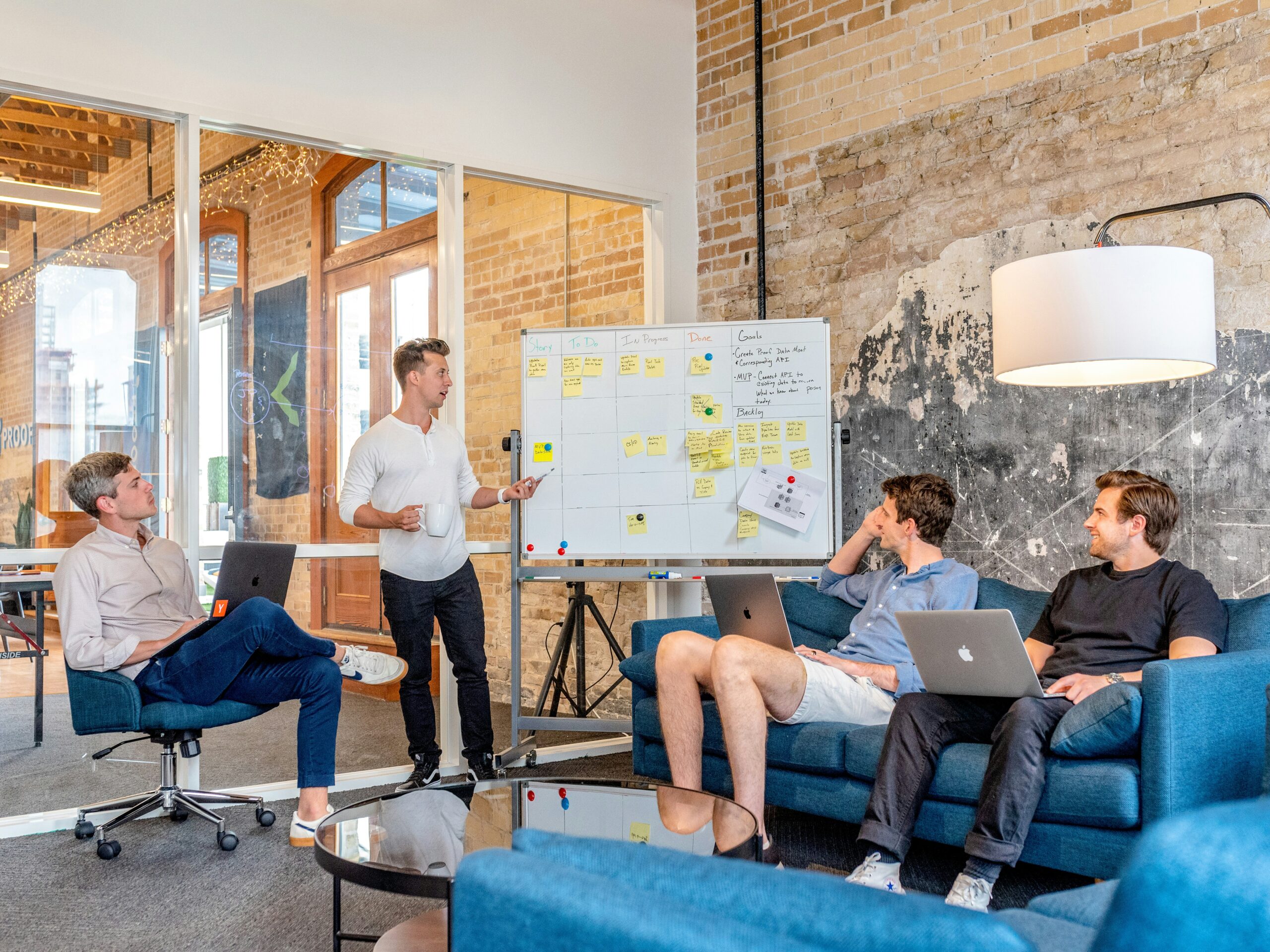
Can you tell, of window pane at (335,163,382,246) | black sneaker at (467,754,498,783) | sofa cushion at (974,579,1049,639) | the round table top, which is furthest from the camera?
window pane at (335,163,382,246)

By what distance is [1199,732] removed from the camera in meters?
2.52

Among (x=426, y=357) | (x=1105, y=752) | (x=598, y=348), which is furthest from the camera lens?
(x=598, y=348)

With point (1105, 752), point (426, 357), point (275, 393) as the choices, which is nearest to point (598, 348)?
point (426, 357)

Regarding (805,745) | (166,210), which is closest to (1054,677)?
(805,745)

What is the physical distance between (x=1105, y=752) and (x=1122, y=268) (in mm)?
1213

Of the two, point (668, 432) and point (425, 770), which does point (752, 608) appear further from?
point (425, 770)

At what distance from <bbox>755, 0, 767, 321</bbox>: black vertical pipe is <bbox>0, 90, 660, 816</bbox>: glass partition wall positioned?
1.06 metres

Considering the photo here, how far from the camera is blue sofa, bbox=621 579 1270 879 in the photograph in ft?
8.21

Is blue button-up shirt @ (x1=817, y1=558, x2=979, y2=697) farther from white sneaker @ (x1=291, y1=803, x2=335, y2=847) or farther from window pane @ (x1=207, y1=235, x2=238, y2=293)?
window pane @ (x1=207, y1=235, x2=238, y2=293)

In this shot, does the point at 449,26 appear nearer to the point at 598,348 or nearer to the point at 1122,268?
the point at 598,348

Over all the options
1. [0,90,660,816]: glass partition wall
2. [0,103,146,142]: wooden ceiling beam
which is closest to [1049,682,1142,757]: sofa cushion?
[0,90,660,816]: glass partition wall

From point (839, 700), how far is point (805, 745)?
0.17 m

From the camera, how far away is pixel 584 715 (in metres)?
5.07

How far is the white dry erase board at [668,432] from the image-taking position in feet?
14.5
